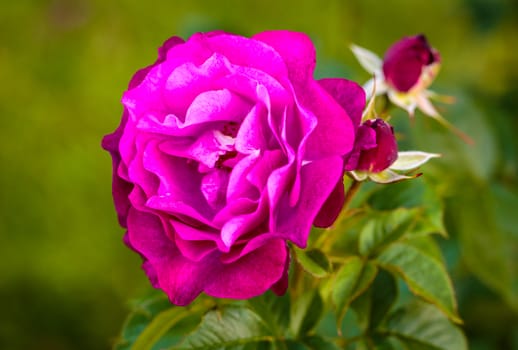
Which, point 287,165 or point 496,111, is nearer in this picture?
point 287,165

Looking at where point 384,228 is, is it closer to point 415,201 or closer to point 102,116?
point 415,201

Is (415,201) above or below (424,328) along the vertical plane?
above

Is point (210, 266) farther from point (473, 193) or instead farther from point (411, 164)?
point (473, 193)

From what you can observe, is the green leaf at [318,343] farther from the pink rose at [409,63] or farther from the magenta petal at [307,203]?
the pink rose at [409,63]

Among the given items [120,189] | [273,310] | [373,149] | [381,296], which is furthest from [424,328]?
[120,189]

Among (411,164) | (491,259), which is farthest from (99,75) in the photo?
(411,164)

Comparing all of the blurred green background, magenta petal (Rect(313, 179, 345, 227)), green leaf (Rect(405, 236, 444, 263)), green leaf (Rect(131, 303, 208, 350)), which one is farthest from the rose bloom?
the blurred green background

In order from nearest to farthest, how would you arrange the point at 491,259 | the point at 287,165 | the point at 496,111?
the point at 287,165
the point at 491,259
the point at 496,111
